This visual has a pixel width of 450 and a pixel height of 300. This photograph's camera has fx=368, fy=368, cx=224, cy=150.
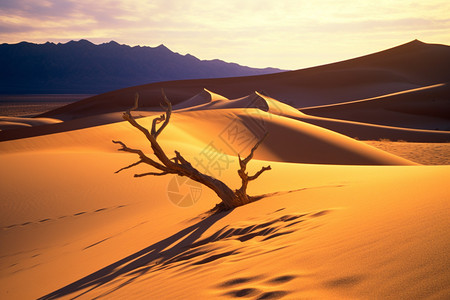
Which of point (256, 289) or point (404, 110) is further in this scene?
point (404, 110)

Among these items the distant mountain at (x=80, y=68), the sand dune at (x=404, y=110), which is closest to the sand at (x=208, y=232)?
the sand dune at (x=404, y=110)

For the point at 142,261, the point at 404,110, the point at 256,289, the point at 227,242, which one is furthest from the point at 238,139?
the point at 404,110

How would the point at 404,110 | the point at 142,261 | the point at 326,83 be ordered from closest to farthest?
the point at 142,261
the point at 404,110
the point at 326,83

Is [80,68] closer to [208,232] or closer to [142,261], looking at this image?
[208,232]

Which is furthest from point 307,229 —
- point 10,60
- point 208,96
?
point 10,60

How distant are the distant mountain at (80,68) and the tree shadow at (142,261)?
142540 millimetres

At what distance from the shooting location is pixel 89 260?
5.09 m

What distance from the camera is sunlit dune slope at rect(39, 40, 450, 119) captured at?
60469mm

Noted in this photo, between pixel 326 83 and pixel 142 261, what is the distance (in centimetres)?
6903

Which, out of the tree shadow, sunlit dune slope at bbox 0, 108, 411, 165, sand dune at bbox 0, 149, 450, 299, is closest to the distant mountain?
sunlit dune slope at bbox 0, 108, 411, 165

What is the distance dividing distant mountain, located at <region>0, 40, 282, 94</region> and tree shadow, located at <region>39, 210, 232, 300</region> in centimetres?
14254

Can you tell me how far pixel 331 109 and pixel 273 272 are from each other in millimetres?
39478

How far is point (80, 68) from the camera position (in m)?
165

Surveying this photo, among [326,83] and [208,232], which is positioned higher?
[326,83]
